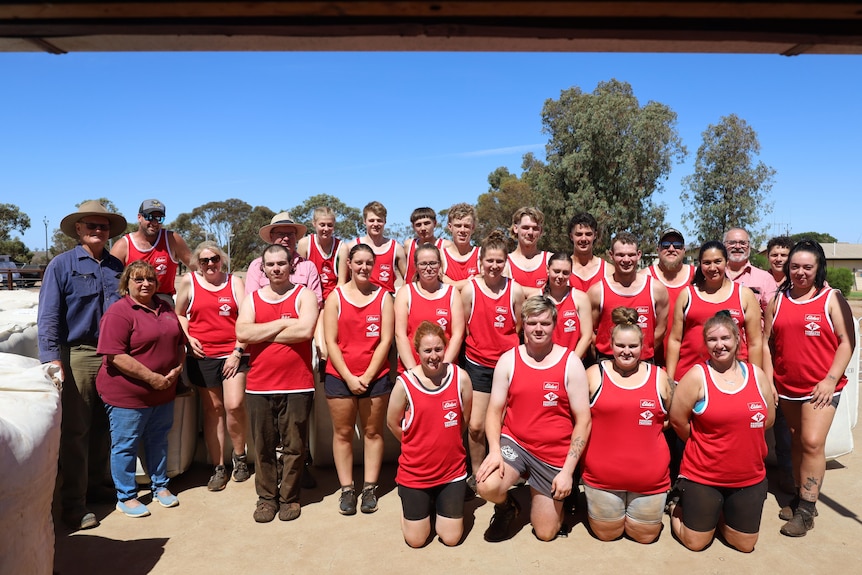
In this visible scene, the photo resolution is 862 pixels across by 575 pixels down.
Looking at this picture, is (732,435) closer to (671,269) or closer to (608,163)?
(671,269)

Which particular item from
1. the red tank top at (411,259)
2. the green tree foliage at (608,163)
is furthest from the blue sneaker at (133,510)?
the green tree foliage at (608,163)

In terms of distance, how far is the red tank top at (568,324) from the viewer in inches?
174

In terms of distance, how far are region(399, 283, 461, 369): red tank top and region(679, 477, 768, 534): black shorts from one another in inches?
77.6

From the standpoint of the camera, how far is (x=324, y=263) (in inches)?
223

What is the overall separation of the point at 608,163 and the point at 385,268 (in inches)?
886

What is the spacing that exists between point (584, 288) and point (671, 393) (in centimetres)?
111

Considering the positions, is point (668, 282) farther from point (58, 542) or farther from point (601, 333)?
point (58, 542)

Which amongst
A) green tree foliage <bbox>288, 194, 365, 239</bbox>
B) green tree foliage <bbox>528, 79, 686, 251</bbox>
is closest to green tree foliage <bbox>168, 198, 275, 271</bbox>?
green tree foliage <bbox>288, 194, 365, 239</bbox>

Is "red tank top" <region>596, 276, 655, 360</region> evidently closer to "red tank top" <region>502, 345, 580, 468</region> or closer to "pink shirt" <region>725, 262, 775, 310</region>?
"red tank top" <region>502, 345, 580, 468</region>

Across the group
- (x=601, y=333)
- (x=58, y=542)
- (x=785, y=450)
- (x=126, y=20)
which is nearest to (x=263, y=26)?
(x=126, y=20)

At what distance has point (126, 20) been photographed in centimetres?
144

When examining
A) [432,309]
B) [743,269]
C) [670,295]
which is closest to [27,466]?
[432,309]

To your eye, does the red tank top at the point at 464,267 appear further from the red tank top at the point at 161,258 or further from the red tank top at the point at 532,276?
the red tank top at the point at 161,258

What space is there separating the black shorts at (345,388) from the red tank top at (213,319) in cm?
92
